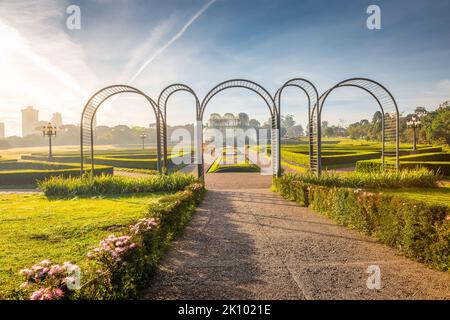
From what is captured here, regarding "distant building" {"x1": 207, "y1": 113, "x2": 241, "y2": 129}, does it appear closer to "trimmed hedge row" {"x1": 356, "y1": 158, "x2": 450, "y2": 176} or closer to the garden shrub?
"trimmed hedge row" {"x1": 356, "y1": 158, "x2": 450, "y2": 176}

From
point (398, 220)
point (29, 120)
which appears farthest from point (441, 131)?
point (29, 120)

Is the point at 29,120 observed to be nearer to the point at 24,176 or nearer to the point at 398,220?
the point at 24,176

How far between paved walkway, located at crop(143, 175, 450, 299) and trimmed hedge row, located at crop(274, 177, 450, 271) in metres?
0.19

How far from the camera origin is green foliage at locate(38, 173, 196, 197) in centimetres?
1108

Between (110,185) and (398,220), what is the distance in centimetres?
963

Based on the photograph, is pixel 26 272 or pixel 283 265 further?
pixel 283 265

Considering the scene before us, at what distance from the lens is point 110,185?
1130 cm

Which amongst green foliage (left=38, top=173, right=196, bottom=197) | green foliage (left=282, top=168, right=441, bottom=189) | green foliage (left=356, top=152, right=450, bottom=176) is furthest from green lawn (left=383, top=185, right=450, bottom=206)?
green foliage (left=38, top=173, right=196, bottom=197)

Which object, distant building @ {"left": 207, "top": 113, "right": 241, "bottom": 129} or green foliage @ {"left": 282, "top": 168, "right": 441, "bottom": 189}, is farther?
distant building @ {"left": 207, "top": 113, "right": 241, "bottom": 129}

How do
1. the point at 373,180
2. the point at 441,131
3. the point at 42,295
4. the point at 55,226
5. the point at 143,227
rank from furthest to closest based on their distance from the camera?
the point at 441,131 < the point at 373,180 < the point at 55,226 < the point at 143,227 < the point at 42,295

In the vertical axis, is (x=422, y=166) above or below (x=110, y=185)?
above
